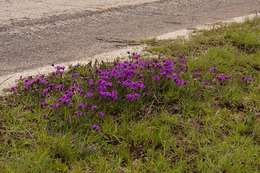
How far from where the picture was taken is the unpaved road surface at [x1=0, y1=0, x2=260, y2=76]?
5621 millimetres

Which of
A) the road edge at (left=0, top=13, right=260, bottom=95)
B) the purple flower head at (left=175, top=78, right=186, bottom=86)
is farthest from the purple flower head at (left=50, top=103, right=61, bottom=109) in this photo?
the purple flower head at (left=175, top=78, right=186, bottom=86)

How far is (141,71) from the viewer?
452cm

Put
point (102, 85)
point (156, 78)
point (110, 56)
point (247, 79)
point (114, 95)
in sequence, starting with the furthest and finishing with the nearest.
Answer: point (110, 56) → point (247, 79) → point (156, 78) → point (102, 85) → point (114, 95)

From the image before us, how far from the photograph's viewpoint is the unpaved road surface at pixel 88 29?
5.62 m

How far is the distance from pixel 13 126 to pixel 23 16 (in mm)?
4380

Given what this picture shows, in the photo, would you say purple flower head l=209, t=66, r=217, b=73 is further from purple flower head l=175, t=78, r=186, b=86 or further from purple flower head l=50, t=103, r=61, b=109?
purple flower head l=50, t=103, r=61, b=109

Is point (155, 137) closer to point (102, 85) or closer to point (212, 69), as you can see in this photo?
point (102, 85)

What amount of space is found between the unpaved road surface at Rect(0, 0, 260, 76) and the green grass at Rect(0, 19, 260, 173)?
5.05 ft

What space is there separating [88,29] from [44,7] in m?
1.75

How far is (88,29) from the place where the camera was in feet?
23.4

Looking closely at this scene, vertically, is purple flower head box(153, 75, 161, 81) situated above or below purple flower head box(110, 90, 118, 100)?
above

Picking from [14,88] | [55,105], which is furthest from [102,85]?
[14,88]

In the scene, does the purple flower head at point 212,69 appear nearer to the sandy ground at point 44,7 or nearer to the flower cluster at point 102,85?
the flower cluster at point 102,85

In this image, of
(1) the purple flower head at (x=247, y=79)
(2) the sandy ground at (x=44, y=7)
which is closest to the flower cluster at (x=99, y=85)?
(1) the purple flower head at (x=247, y=79)
